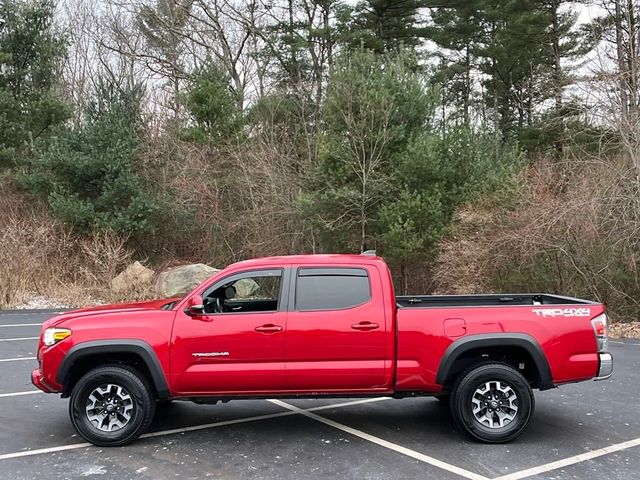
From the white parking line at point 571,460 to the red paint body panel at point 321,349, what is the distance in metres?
0.66

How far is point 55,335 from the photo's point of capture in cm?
569

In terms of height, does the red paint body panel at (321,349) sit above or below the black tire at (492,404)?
above

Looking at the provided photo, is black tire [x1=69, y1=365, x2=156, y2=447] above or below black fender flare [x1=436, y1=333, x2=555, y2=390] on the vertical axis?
below

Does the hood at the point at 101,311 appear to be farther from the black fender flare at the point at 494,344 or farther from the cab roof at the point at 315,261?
the black fender flare at the point at 494,344

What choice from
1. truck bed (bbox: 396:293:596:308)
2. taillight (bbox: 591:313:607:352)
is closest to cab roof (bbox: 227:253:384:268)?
truck bed (bbox: 396:293:596:308)

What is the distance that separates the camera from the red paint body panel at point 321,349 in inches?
222

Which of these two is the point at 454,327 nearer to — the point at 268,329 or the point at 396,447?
the point at 396,447

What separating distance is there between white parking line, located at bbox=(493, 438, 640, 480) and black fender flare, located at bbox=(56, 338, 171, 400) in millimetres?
3147

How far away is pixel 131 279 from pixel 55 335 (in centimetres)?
1404

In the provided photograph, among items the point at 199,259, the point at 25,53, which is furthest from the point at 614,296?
the point at 25,53

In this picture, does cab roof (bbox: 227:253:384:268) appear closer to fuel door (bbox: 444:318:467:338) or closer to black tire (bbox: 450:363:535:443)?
fuel door (bbox: 444:318:467:338)

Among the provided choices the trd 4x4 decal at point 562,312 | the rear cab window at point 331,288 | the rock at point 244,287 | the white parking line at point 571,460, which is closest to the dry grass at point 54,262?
the rock at point 244,287

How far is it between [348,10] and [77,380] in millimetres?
23912

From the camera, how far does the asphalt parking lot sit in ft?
16.5
